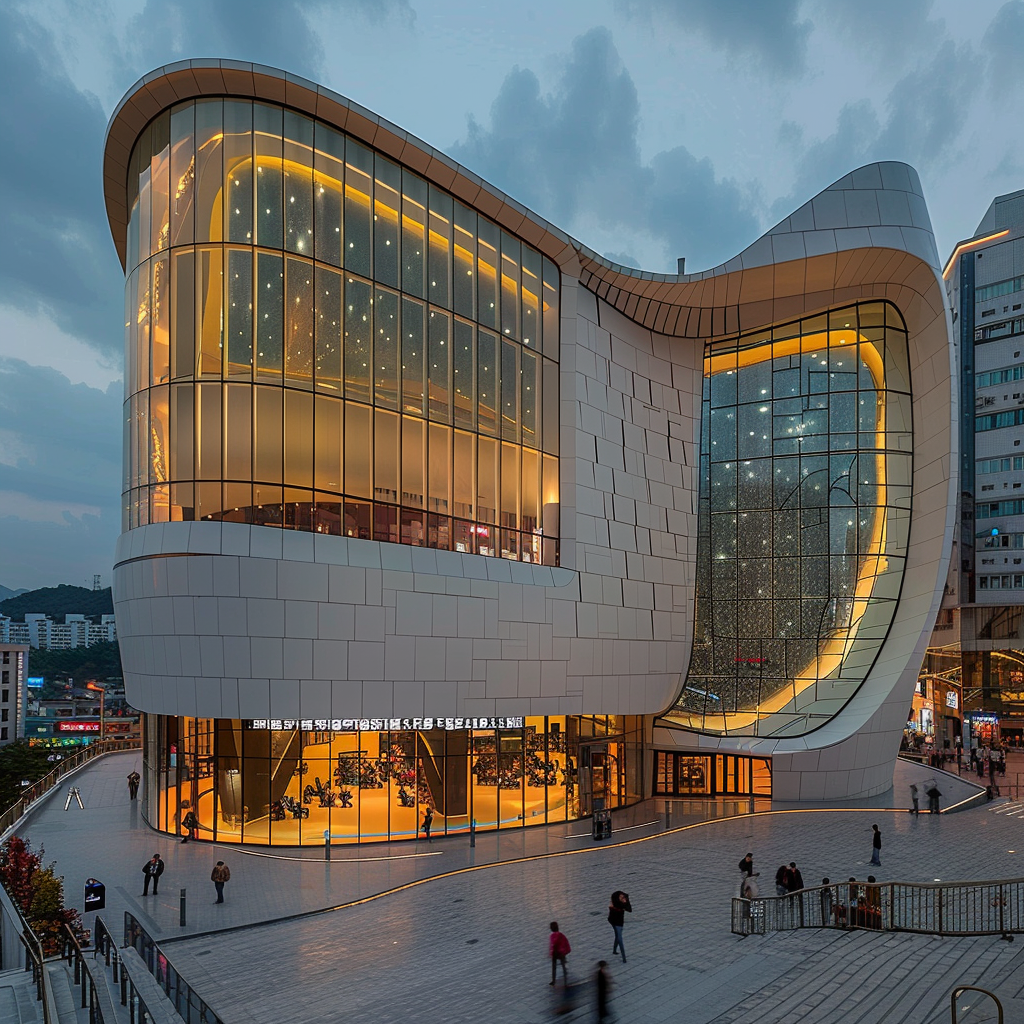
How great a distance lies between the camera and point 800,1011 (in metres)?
12.3

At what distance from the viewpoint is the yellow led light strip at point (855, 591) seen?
35.2 meters

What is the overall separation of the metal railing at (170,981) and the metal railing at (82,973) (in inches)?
36.3

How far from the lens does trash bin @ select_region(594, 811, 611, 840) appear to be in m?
26.5

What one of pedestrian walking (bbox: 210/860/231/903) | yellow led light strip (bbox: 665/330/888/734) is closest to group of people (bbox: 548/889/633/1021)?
pedestrian walking (bbox: 210/860/231/903)

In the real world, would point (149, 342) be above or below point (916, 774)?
above

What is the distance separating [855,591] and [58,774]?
36344 millimetres

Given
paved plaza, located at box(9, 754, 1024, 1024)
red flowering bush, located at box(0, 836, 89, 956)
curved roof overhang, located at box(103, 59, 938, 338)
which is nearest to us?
paved plaza, located at box(9, 754, 1024, 1024)

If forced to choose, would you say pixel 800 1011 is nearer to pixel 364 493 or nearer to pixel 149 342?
pixel 364 493

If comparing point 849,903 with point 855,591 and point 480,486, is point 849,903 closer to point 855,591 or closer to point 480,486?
point 480,486

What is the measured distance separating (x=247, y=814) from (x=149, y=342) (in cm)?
1477

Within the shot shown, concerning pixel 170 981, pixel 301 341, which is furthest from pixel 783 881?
pixel 301 341

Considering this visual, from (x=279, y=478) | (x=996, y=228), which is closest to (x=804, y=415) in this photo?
(x=279, y=478)

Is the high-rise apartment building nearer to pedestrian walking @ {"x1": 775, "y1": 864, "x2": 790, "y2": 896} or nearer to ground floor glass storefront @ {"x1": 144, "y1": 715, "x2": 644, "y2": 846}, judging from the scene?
ground floor glass storefront @ {"x1": 144, "y1": 715, "x2": 644, "y2": 846}

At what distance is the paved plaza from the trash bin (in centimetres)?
44
